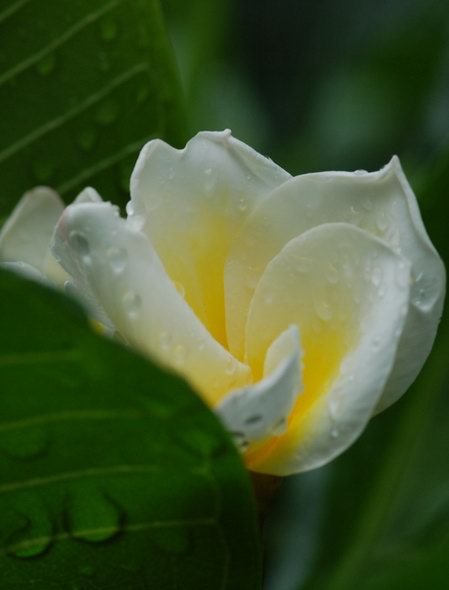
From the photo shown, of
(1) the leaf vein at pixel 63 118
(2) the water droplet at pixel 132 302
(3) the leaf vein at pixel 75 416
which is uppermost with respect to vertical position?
(3) the leaf vein at pixel 75 416

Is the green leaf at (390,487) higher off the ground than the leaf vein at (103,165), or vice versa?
the leaf vein at (103,165)

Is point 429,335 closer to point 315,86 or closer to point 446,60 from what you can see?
point 446,60

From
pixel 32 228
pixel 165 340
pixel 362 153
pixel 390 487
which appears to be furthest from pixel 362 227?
pixel 362 153

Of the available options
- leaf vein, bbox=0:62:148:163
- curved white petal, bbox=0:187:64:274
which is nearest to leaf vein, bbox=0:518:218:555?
curved white petal, bbox=0:187:64:274

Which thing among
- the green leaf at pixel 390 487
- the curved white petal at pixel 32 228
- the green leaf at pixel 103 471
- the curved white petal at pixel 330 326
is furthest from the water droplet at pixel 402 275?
the green leaf at pixel 390 487

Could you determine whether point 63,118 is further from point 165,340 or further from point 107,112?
point 165,340

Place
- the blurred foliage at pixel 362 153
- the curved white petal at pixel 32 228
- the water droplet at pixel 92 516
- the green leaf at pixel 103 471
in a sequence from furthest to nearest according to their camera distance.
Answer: the blurred foliage at pixel 362 153 → the curved white petal at pixel 32 228 → the water droplet at pixel 92 516 → the green leaf at pixel 103 471

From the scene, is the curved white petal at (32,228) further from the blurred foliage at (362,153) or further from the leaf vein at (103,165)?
the blurred foliage at (362,153)
